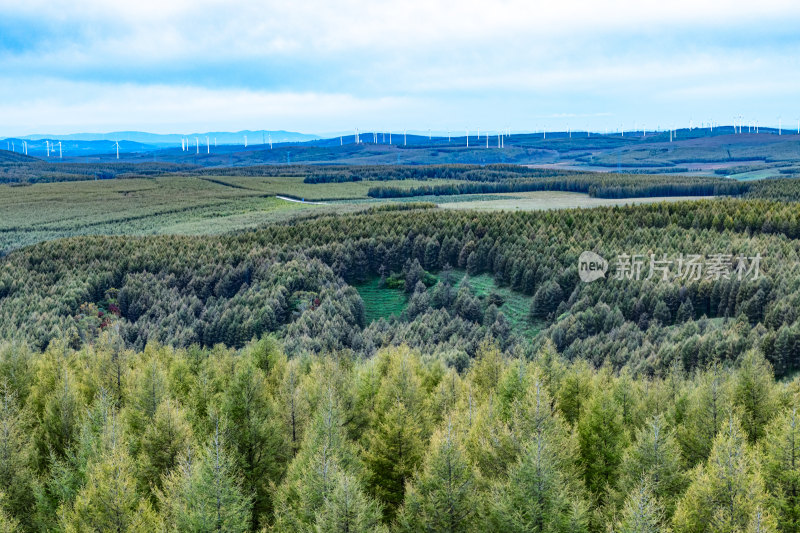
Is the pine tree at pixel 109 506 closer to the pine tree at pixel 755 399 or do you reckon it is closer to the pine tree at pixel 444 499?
the pine tree at pixel 444 499

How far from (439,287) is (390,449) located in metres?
63.0

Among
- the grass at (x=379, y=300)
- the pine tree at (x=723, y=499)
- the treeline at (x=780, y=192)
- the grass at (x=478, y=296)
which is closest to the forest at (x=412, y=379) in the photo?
the pine tree at (x=723, y=499)

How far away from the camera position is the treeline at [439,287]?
8100 centimetres

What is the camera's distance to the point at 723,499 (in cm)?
3353

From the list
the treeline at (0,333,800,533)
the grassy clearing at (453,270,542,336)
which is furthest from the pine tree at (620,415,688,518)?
the grassy clearing at (453,270,542,336)

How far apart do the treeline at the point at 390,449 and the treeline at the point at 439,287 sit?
15.8 metres

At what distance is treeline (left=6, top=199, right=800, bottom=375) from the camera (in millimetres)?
81000

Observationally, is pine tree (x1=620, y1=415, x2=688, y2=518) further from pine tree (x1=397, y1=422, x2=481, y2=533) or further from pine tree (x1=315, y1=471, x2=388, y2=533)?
pine tree (x1=315, y1=471, x2=388, y2=533)

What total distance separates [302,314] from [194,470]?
64.2m

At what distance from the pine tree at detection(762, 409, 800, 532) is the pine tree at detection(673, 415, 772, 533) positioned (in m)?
3.14

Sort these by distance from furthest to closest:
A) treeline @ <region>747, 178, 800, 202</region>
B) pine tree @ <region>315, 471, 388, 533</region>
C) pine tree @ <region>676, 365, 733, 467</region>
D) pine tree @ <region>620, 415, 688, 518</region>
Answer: treeline @ <region>747, 178, 800, 202</region> → pine tree @ <region>676, 365, 733, 467</region> → pine tree @ <region>620, 415, 688, 518</region> → pine tree @ <region>315, 471, 388, 533</region>

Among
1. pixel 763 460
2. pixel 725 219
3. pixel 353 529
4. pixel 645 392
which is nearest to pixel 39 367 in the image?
pixel 353 529

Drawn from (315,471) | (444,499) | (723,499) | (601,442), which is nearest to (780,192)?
(601,442)

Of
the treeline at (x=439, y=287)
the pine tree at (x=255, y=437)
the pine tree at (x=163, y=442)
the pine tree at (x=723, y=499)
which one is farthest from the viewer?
the treeline at (x=439, y=287)
